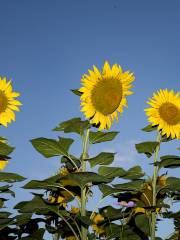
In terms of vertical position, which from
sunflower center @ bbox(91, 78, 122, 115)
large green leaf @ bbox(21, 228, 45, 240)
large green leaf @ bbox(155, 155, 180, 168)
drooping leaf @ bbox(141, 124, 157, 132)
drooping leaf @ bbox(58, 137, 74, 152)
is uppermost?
sunflower center @ bbox(91, 78, 122, 115)

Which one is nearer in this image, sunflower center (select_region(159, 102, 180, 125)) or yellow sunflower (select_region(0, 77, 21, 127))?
yellow sunflower (select_region(0, 77, 21, 127))

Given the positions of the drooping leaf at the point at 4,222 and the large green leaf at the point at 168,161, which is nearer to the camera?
the drooping leaf at the point at 4,222

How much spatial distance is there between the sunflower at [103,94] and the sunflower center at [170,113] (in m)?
0.99

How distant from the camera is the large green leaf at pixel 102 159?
4.76 meters

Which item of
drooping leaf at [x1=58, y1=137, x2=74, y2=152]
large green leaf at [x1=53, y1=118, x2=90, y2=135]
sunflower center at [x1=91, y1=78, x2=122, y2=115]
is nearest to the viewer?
large green leaf at [x1=53, y1=118, x2=90, y2=135]

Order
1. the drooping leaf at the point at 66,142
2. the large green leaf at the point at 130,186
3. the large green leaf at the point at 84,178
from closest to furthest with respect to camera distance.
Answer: the large green leaf at the point at 84,178 < the large green leaf at the point at 130,186 < the drooping leaf at the point at 66,142

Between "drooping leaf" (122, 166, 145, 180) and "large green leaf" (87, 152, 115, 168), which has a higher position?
"large green leaf" (87, 152, 115, 168)

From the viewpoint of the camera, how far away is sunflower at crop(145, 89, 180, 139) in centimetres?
599

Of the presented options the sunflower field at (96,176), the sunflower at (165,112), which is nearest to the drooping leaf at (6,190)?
the sunflower field at (96,176)

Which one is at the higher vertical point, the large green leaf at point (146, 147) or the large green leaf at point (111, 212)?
the large green leaf at point (146, 147)

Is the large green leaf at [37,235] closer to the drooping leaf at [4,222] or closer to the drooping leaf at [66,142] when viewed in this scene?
the drooping leaf at [4,222]

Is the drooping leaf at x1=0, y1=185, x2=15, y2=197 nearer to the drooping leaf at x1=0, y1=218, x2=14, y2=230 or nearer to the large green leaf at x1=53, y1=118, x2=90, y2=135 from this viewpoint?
the drooping leaf at x1=0, y1=218, x2=14, y2=230

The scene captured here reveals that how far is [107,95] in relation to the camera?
5.20 meters

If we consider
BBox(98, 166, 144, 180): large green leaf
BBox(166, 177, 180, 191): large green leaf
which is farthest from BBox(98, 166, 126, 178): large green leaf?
BBox(166, 177, 180, 191): large green leaf
